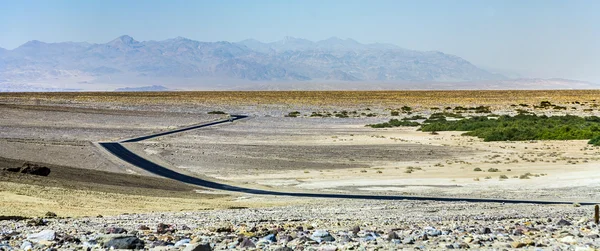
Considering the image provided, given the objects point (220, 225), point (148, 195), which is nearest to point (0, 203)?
point (148, 195)

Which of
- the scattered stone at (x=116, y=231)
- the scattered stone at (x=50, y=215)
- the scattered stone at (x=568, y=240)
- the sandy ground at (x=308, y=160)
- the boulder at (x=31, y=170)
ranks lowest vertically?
the sandy ground at (x=308, y=160)

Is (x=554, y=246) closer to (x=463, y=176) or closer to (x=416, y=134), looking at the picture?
(x=463, y=176)

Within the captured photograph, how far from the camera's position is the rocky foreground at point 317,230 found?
40.9 feet

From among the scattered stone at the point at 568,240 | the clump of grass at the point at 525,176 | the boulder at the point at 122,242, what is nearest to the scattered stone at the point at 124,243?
the boulder at the point at 122,242

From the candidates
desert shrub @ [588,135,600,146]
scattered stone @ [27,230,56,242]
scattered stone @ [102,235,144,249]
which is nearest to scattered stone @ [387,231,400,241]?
scattered stone @ [102,235,144,249]

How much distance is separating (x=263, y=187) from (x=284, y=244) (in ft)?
58.8

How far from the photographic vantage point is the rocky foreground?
1246 cm

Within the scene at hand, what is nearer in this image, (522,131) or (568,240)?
(568,240)

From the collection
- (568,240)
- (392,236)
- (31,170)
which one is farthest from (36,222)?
(31,170)

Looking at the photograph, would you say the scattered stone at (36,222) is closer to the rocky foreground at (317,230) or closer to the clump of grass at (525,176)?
the rocky foreground at (317,230)

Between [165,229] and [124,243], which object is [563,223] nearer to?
[165,229]

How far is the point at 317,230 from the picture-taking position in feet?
47.6

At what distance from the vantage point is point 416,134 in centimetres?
5975

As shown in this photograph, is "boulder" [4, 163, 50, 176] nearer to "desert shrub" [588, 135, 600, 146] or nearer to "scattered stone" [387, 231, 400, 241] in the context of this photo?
"scattered stone" [387, 231, 400, 241]
